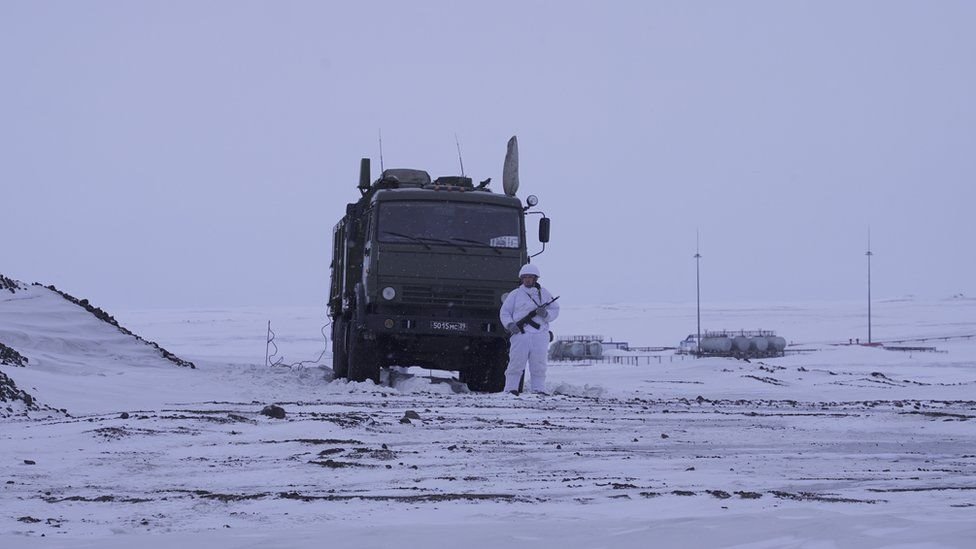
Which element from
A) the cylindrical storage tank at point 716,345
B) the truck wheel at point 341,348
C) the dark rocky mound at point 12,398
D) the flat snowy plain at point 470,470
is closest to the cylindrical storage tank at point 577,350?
the cylindrical storage tank at point 716,345

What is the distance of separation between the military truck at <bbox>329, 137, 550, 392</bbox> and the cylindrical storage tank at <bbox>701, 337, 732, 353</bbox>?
1628 inches

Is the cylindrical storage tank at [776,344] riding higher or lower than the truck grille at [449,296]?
lower

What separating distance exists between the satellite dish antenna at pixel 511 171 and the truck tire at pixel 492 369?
2.25m

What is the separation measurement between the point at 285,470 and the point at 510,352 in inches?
352

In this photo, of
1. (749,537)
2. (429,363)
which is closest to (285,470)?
(749,537)

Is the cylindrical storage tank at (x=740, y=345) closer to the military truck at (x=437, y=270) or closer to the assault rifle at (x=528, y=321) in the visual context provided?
the military truck at (x=437, y=270)

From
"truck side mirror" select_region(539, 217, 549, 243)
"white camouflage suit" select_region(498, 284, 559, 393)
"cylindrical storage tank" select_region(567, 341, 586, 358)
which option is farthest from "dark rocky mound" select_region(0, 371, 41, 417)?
"cylindrical storage tank" select_region(567, 341, 586, 358)

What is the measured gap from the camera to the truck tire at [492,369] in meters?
16.7

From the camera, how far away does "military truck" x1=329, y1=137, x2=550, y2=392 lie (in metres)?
15.8

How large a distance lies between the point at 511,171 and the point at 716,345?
1661 inches

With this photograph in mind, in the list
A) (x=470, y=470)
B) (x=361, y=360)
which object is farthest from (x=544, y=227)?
(x=470, y=470)

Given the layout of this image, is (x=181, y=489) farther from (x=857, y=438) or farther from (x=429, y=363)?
(x=429, y=363)

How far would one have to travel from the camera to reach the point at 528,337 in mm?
15328

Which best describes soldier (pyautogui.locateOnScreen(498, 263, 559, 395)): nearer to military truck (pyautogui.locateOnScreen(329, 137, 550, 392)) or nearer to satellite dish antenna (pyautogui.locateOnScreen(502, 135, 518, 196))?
military truck (pyautogui.locateOnScreen(329, 137, 550, 392))
